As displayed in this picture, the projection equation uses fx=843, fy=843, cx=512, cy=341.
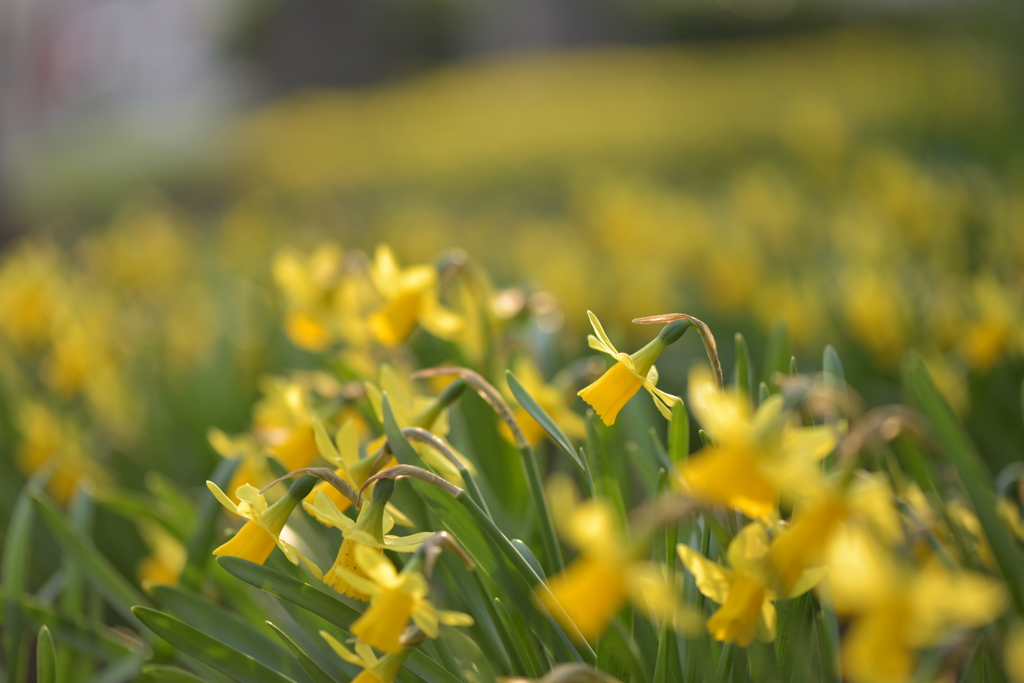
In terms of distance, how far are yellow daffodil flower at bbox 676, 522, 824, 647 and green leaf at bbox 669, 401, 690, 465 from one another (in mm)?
225

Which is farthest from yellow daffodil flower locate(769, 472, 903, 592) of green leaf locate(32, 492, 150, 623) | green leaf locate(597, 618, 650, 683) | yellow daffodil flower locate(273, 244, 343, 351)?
yellow daffodil flower locate(273, 244, 343, 351)

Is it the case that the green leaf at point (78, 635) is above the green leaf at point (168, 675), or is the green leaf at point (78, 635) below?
below

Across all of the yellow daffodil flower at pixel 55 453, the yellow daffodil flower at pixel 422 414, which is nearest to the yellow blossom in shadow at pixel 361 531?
the yellow daffodil flower at pixel 422 414

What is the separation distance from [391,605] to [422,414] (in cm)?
31

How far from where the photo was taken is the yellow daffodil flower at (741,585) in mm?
747

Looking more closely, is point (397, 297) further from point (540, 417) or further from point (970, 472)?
point (970, 472)

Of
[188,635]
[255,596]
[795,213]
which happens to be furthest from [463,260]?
[795,213]

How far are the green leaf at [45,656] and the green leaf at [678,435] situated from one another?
77cm

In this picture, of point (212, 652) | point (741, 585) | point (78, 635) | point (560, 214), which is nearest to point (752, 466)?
point (741, 585)

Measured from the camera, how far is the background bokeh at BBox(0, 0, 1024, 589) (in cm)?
201

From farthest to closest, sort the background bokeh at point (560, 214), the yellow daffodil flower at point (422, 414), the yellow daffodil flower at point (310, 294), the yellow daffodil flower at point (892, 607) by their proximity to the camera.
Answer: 1. the background bokeh at point (560, 214)
2. the yellow daffodil flower at point (310, 294)
3. the yellow daffodil flower at point (422, 414)
4. the yellow daffodil flower at point (892, 607)

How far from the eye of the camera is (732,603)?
75 cm

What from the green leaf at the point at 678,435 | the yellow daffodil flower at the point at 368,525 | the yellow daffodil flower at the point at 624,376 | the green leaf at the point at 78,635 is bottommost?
the green leaf at the point at 78,635

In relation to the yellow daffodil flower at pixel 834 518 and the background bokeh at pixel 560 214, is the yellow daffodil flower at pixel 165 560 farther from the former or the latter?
the yellow daffodil flower at pixel 834 518
